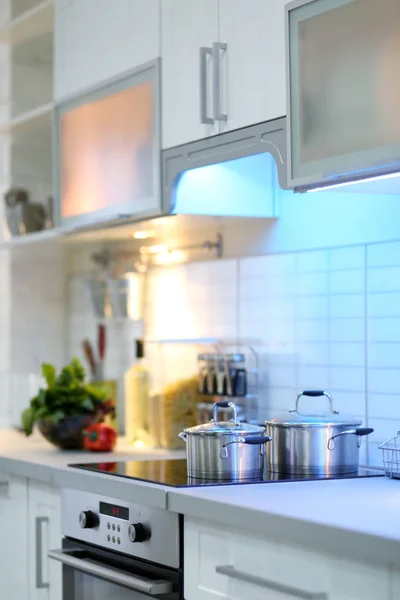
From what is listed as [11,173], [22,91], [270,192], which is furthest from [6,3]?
[270,192]

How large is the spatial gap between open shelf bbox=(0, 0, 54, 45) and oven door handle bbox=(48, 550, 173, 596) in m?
1.88

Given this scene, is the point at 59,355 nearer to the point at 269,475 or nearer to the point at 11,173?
the point at 11,173

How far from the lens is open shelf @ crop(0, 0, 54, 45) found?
11.6 feet

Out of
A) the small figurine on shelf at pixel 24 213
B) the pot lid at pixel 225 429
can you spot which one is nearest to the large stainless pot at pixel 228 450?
the pot lid at pixel 225 429

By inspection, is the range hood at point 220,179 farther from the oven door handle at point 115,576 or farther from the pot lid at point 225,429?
the oven door handle at point 115,576

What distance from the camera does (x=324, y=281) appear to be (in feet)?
9.15

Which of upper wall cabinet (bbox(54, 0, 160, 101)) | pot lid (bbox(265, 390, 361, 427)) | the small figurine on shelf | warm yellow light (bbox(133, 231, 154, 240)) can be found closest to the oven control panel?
pot lid (bbox(265, 390, 361, 427))

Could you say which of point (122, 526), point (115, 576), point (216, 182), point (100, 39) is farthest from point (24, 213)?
point (115, 576)

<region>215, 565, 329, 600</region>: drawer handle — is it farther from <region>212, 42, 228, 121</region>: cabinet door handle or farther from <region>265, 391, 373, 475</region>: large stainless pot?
<region>212, 42, 228, 121</region>: cabinet door handle

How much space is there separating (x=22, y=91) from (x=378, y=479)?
244 cm

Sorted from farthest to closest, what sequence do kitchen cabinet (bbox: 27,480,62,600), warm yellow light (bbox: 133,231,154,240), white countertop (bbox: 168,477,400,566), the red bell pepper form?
warm yellow light (bbox: 133,231,154,240) → the red bell pepper → kitchen cabinet (bbox: 27,480,62,600) → white countertop (bbox: 168,477,400,566)

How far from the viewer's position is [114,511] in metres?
2.40

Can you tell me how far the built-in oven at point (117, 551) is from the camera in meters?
2.16

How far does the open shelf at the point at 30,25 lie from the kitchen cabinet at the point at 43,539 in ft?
5.39
